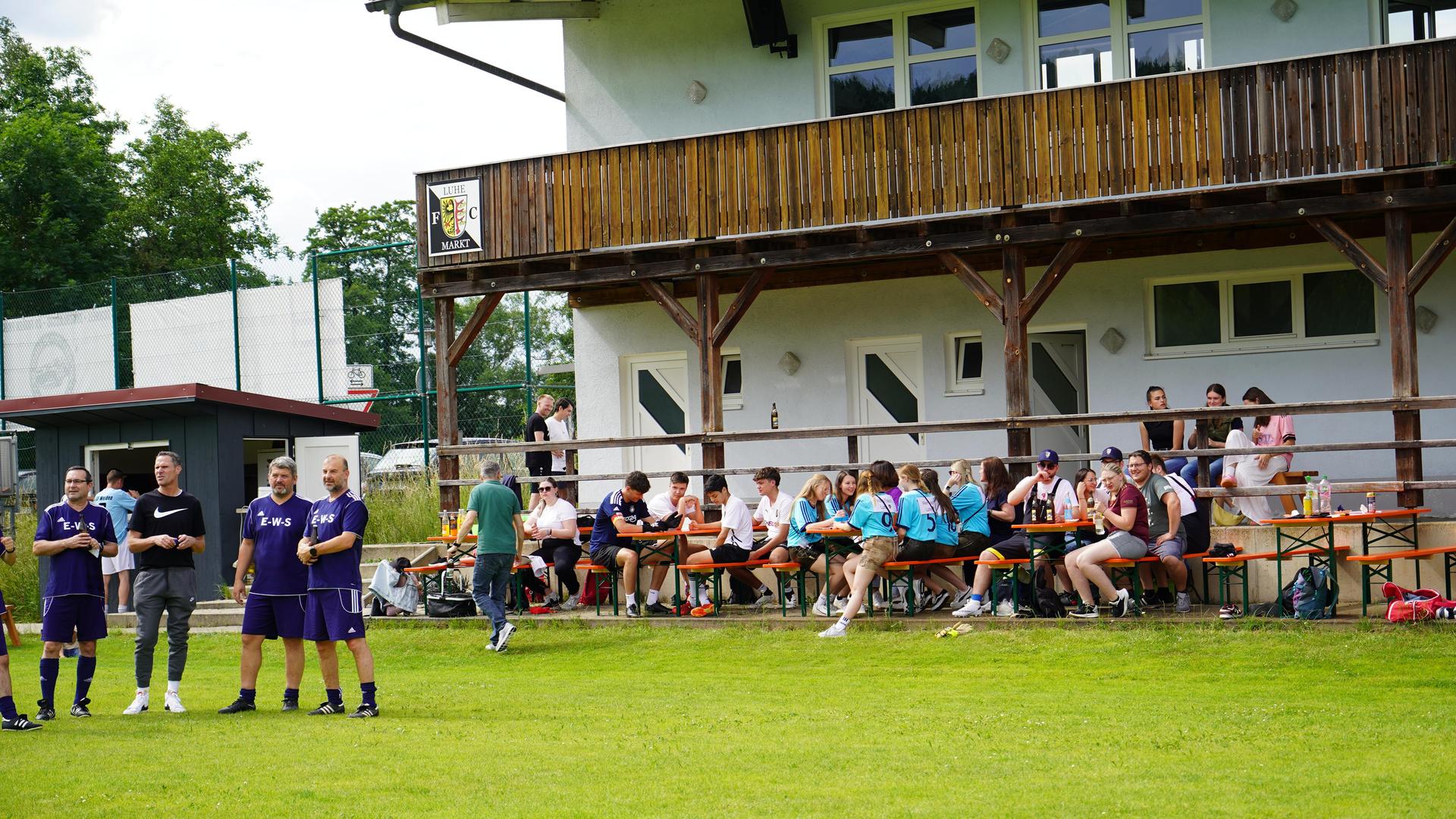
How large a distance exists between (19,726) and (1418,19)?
603 inches

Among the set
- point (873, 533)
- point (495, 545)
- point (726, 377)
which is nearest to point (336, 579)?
point (495, 545)

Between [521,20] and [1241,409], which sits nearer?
[1241,409]

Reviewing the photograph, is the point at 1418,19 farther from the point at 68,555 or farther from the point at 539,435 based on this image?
the point at 68,555

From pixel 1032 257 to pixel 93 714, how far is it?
1142 centimetres

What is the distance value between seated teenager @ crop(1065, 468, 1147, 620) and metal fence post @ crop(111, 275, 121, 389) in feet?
69.1

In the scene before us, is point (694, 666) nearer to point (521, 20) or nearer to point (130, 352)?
point (521, 20)

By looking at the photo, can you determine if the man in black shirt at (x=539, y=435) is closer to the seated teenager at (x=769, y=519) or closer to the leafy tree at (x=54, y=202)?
the seated teenager at (x=769, y=519)

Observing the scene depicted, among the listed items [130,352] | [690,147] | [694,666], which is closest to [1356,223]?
[690,147]

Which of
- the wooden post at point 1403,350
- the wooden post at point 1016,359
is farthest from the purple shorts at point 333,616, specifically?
the wooden post at point 1403,350

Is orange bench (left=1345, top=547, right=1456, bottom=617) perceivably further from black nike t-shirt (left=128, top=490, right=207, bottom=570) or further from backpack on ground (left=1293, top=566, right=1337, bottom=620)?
black nike t-shirt (left=128, top=490, right=207, bottom=570)

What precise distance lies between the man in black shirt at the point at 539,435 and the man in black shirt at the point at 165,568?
23.6ft

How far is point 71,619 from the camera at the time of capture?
10.6m

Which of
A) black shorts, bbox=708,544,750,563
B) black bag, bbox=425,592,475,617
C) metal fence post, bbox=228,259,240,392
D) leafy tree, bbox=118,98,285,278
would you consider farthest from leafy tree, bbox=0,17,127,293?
black shorts, bbox=708,544,750,563

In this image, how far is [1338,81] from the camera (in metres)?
14.3
